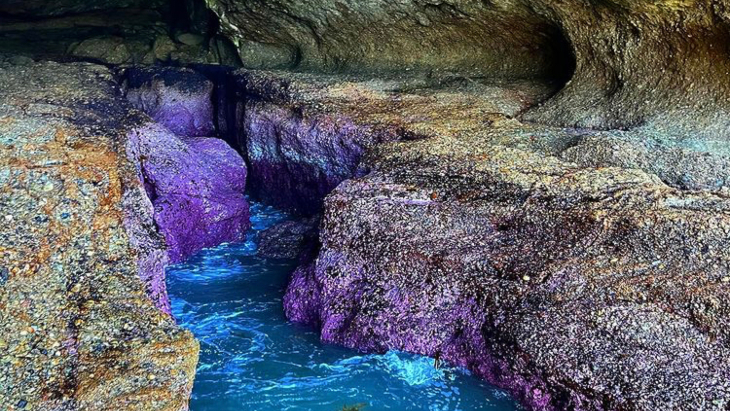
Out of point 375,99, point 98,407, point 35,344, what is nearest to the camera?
point 98,407

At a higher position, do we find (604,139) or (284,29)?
(284,29)

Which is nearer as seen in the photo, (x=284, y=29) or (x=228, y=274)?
(x=228, y=274)

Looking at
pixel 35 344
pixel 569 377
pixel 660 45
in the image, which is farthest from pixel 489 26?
pixel 35 344

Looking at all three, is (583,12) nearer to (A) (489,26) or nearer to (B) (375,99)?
(A) (489,26)

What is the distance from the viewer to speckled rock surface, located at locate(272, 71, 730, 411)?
4441 mm

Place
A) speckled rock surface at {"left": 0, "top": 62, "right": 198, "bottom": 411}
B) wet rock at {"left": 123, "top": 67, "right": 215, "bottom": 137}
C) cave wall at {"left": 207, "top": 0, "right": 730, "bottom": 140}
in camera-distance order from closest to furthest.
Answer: speckled rock surface at {"left": 0, "top": 62, "right": 198, "bottom": 411}
cave wall at {"left": 207, "top": 0, "right": 730, "bottom": 140}
wet rock at {"left": 123, "top": 67, "right": 215, "bottom": 137}

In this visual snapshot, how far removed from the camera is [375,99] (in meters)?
8.06

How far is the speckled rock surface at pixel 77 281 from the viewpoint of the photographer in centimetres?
415

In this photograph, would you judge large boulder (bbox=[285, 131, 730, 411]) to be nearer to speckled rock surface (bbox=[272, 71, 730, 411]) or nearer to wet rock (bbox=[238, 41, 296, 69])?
speckled rock surface (bbox=[272, 71, 730, 411])

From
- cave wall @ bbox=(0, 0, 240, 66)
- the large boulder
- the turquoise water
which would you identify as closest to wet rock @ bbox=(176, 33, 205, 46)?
cave wall @ bbox=(0, 0, 240, 66)

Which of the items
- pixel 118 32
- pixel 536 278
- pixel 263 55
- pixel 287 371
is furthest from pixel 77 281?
pixel 118 32

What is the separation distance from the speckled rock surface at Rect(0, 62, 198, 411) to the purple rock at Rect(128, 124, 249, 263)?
48cm

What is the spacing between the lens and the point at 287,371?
214 inches

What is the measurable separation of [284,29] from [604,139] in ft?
16.5
